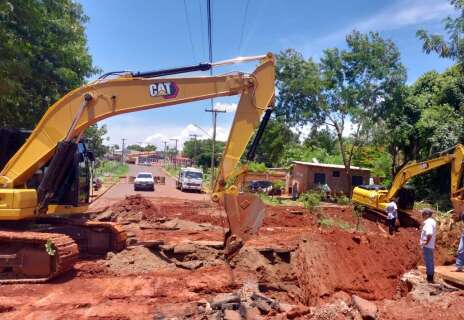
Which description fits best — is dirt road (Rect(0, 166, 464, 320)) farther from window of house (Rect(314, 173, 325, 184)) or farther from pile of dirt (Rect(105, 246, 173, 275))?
window of house (Rect(314, 173, 325, 184))

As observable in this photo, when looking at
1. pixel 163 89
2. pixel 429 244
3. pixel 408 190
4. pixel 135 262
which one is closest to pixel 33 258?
pixel 135 262

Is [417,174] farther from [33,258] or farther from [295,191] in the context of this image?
[295,191]

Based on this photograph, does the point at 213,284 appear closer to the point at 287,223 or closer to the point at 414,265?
the point at 414,265

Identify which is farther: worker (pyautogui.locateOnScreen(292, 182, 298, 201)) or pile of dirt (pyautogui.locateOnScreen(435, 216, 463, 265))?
worker (pyautogui.locateOnScreen(292, 182, 298, 201))

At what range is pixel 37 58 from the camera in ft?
57.0

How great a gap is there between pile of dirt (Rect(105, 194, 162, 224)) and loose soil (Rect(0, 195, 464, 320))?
11.8 ft

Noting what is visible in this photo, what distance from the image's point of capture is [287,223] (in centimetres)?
2006

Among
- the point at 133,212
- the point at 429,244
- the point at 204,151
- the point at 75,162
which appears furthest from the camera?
the point at 204,151

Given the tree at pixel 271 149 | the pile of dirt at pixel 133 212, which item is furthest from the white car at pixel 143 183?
the pile of dirt at pixel 133 212

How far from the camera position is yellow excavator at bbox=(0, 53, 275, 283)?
911 cm

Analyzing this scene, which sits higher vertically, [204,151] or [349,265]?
[204,151]

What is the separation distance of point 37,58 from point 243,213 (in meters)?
12.3

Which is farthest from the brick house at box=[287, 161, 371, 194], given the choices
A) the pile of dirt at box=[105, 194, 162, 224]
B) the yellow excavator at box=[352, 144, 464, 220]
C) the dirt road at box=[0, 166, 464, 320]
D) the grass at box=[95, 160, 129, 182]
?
the dirt road at box=[0, 166, 464, 320]

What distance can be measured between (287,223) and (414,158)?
15.8m
